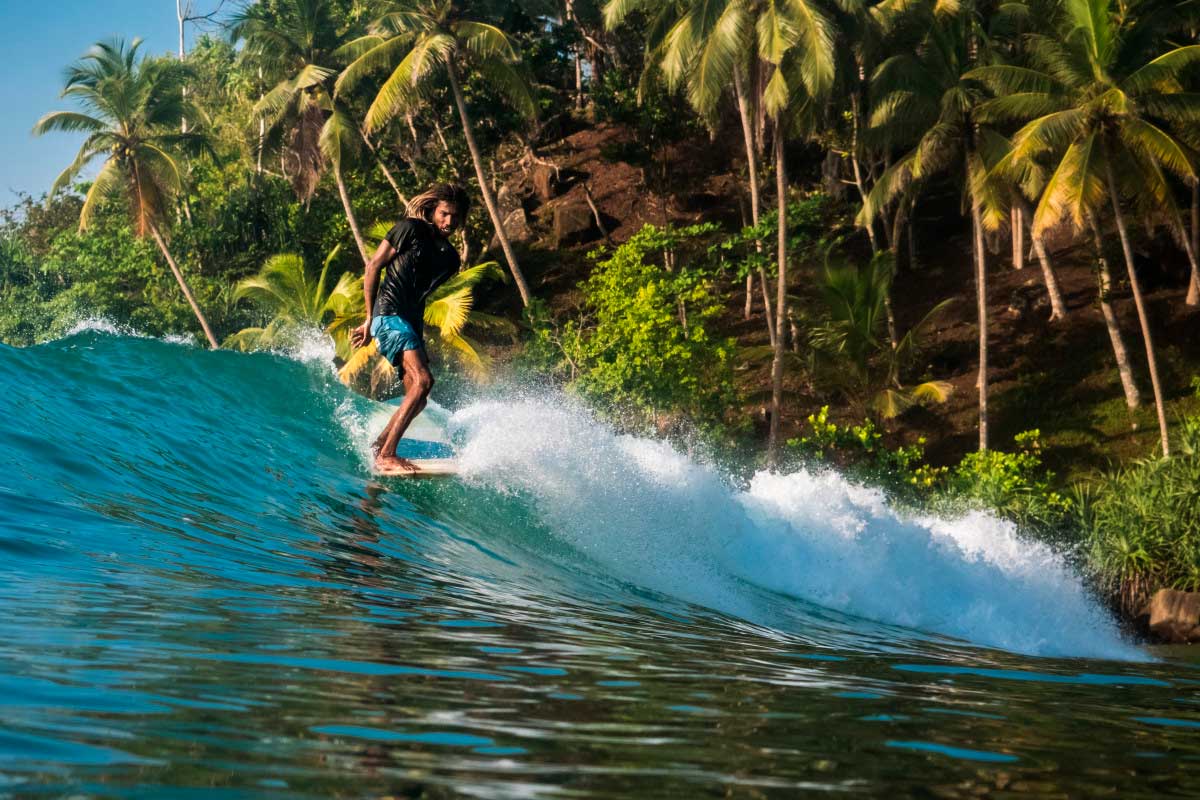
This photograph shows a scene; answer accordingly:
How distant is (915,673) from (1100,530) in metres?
12.7

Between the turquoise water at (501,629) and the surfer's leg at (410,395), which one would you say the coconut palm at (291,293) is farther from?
the surfer's leg at (410,395)

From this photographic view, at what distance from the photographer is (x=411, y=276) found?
25.2 feet

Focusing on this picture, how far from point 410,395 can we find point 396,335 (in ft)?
1.38

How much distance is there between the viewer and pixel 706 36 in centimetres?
2167

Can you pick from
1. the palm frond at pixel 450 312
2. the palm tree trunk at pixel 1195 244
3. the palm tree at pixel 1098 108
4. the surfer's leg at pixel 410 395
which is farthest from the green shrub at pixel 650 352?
the surfer's leg at pixel 410 395

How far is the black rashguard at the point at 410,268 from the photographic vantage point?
7.56 metres

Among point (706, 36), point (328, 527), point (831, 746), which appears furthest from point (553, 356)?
point (831, 746)

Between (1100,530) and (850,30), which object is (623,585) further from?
(850,30)

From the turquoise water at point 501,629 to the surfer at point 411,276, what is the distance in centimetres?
109

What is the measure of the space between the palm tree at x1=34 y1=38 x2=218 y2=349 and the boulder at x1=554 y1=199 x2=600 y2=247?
37.5 feet

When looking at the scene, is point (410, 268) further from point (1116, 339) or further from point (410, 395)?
point (1116, 339)

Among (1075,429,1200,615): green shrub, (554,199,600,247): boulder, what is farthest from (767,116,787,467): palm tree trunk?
(554,199,600,247): boulder

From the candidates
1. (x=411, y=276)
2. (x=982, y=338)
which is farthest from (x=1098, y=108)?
(x=411, y=276)

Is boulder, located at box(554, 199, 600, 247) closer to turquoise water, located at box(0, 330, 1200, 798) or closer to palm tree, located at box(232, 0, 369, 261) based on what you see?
palm tree, located at box(232, 0, 369, 261)
